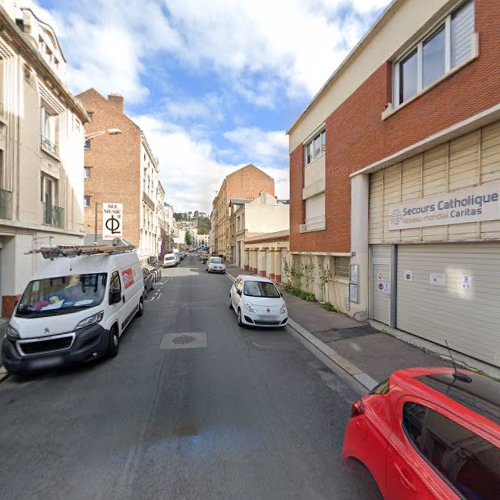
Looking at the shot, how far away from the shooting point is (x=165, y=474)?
9.12ft

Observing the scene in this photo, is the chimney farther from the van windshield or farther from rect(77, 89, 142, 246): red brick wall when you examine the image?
the van windshield

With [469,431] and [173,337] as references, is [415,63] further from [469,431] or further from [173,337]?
[173,337]

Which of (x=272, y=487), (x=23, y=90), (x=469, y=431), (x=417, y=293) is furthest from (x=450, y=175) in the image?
(x=23, y=90)

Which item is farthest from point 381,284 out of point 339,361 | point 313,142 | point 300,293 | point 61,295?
point 61,295

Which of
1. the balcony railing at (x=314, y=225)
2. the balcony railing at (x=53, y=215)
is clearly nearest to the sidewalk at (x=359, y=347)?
the balcony railing at (x=314, y=225)

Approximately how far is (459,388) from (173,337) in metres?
6.45

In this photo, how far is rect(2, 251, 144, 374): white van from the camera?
4773 millimetres

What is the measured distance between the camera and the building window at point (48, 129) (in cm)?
1091

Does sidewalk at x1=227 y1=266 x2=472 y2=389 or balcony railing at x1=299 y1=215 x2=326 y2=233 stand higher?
balcony railing at x1=299 y1=215 x2=326 y2=233

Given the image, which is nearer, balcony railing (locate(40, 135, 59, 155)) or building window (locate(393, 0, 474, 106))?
building window (locate(393, 0, 474, 106))

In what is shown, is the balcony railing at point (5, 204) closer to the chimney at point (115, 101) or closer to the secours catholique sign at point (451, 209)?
the secours catholique sign at point (451, 209)

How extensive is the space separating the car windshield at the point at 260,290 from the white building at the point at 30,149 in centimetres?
625

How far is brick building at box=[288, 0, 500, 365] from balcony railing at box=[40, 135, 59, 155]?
11.4m

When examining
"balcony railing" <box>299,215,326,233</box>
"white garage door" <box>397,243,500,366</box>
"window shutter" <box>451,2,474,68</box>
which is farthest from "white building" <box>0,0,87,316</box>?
"window shutter" <box>451,2,474,68</box>
